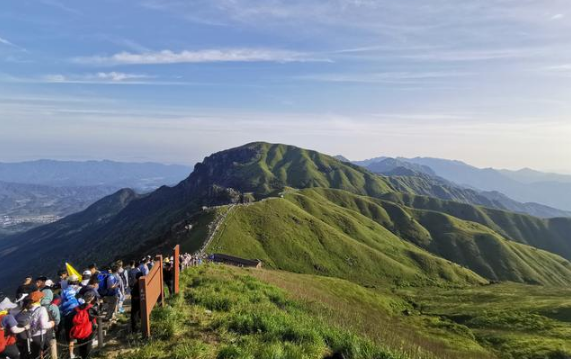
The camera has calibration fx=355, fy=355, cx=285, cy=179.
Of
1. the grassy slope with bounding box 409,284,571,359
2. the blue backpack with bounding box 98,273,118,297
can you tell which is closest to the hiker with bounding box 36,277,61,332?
the blue backpack with bounding box 98,273,118,297

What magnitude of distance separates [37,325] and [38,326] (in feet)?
0.13

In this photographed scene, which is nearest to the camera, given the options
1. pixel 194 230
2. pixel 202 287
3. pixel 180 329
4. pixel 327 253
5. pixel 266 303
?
pixel 180 329

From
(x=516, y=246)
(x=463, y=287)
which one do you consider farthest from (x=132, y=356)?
(x=516, y=246)

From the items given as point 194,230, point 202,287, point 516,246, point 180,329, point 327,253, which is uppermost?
point 180,329

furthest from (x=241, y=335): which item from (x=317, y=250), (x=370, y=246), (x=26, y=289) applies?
(x=370, y=246)

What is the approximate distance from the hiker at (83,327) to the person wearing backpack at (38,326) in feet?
1.76

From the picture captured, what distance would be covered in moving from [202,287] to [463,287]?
104940mm

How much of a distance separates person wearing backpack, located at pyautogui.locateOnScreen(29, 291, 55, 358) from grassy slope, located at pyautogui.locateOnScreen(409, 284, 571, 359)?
40865 mm

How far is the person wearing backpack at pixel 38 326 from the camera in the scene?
966cm

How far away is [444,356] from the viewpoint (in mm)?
11688

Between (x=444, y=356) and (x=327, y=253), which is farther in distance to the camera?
(x=327, y=253)

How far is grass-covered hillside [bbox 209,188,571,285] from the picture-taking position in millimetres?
86750

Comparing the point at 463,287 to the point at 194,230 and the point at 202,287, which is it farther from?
the point at 202,287

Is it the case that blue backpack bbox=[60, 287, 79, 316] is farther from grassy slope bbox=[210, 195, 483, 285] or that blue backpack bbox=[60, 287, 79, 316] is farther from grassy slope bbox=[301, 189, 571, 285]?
grassy slope bbox=[301, 189, 571, 285]
